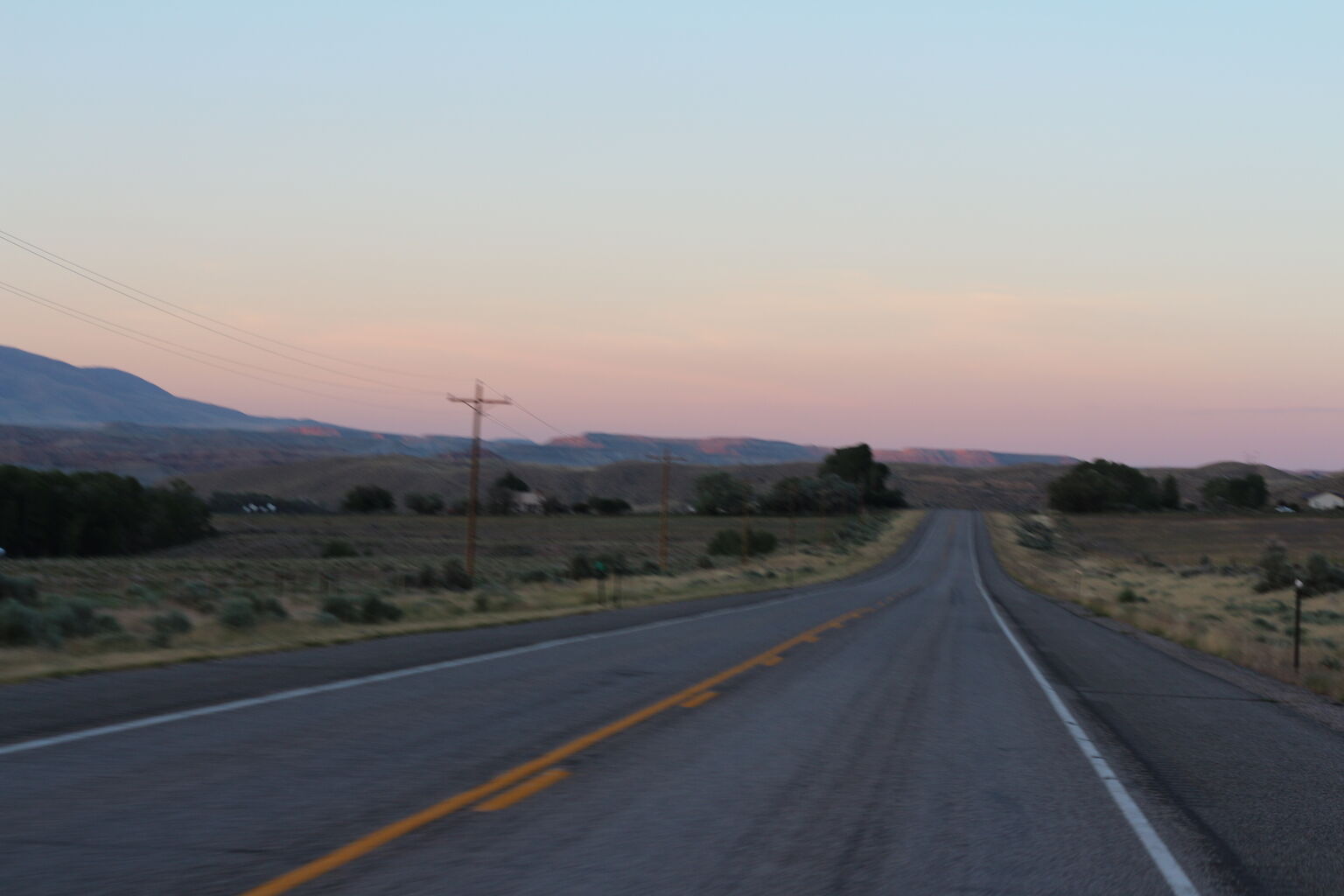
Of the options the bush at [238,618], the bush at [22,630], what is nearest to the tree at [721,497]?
A: the bush at [238,618]

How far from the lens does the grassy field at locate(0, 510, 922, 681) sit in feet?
56.6

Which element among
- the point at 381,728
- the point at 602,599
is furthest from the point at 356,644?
the point at 602,599

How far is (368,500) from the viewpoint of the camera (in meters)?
146

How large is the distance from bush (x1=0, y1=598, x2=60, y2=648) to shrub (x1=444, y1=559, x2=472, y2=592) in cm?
2598

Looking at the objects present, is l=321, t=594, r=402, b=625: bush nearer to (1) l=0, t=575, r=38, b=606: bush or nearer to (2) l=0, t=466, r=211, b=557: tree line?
(1) l=0, t=575, r=38, b=606: bush

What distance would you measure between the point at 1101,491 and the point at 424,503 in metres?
103

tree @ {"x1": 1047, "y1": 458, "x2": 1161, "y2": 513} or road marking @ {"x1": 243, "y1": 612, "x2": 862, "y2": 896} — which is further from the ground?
tree @ {"x1": 1047, "y1": 458, "x2": 1161, "y2": 513}

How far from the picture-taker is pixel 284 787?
722 centimetres

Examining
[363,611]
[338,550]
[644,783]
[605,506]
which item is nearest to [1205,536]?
[605,506]

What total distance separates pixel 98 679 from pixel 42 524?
8001 centimetres

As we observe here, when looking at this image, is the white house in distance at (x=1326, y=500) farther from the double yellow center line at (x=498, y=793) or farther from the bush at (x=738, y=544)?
the double yellow center line at (x=498, y=793)

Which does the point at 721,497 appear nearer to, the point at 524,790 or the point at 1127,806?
the point at 1127,806

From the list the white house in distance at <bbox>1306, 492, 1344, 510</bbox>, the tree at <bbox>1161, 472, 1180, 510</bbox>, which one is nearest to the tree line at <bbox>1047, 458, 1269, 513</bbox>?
the tree at <bbox>1161, 472, 1180, 510</bbox>

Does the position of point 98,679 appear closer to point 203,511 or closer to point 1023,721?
point 1023,721
